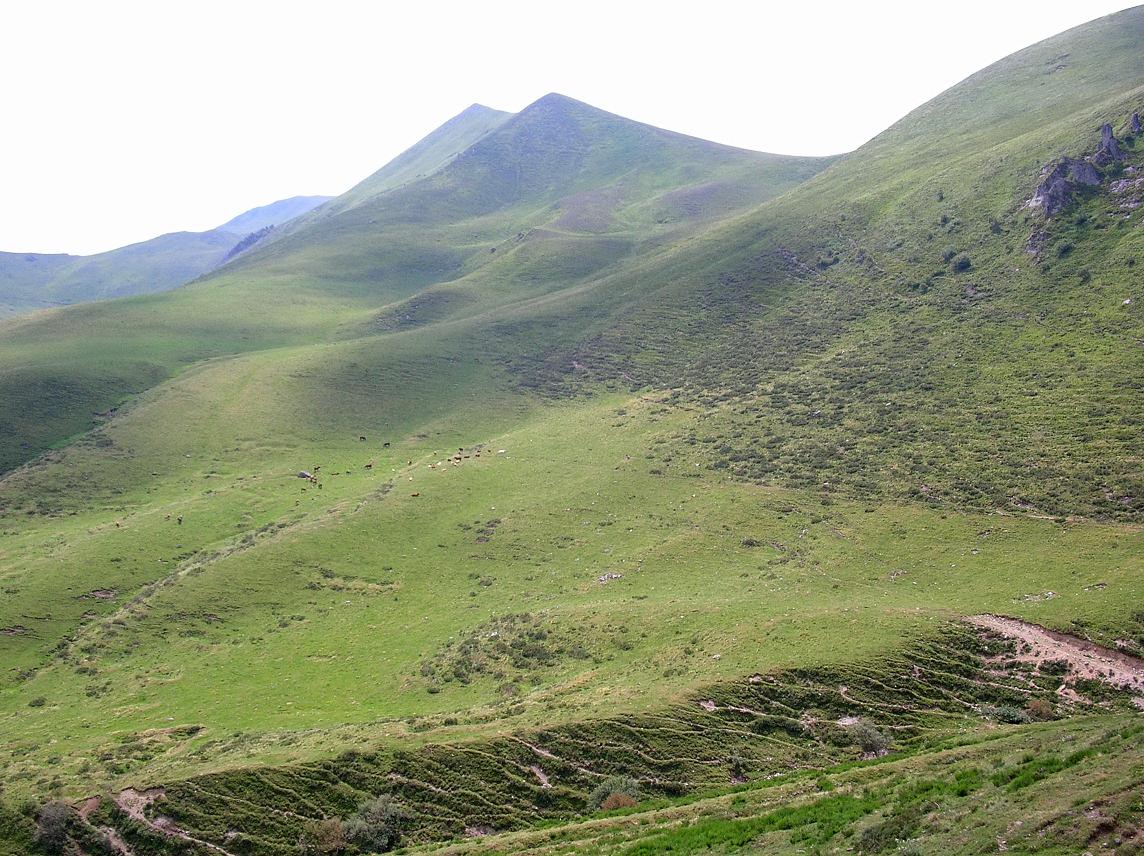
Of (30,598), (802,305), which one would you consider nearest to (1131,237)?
(802,305)

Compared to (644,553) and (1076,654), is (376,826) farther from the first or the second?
(1076,654)

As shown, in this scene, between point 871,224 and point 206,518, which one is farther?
point 871,224

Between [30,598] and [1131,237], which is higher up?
[1131,237]

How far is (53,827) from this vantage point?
28.5 m

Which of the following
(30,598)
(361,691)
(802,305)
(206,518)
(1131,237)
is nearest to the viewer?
→ (361,691)

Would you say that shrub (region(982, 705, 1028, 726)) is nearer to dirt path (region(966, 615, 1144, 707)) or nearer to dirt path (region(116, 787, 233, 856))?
dirt path (region(966, 615, 1144, 707))

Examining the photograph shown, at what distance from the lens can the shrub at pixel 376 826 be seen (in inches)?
1088

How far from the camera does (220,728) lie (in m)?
37.4

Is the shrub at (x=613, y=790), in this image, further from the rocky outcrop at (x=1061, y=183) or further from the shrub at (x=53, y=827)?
the rocky outcrop at (x=1061, y=183)

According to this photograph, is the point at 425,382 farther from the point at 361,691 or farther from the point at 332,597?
the point at 361,691

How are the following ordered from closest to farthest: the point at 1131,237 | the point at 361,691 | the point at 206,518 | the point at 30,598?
the point at 361,691, the point at 30,598, the point at 206,518, the point at 1131,237

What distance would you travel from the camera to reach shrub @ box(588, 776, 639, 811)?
28438 mm

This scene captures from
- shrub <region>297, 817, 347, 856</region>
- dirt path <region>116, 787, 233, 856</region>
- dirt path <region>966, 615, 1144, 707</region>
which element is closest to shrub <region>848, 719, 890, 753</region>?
dirt path <region>966, 615, 1144, 707</region>

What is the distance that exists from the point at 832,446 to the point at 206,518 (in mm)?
60894
